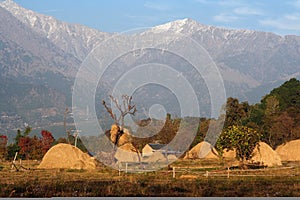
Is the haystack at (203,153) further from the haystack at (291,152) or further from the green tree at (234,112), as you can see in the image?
the green tree at (234,112)

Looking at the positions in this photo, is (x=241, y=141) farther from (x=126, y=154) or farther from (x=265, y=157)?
(x=126, y=154)

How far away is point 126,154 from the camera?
216ft

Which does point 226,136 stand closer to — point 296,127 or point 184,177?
point 184,177

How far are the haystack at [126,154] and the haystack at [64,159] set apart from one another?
30.6 ft

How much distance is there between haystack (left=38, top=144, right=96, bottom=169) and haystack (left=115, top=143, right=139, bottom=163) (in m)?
9.31

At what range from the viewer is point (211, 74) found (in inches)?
2881

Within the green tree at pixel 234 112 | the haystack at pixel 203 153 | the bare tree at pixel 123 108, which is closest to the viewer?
the bare tree at pixel 123 108

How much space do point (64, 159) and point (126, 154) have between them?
13.0 m

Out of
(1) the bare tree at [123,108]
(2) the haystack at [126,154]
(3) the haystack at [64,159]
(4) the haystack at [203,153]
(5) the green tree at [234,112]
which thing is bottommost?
(3) the haystack at [64,159]

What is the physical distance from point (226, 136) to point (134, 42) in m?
24.7

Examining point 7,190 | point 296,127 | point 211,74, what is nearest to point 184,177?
point 7,190

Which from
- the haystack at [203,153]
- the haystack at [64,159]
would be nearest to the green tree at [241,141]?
the haystack at [64,159]

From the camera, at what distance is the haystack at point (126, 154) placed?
6389cm

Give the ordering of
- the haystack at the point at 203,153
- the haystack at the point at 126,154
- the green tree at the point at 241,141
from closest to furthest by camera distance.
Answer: the green tree at the point at 241,141 < the haystack at the point at 126,154 < the haystack at the point at 203,153
